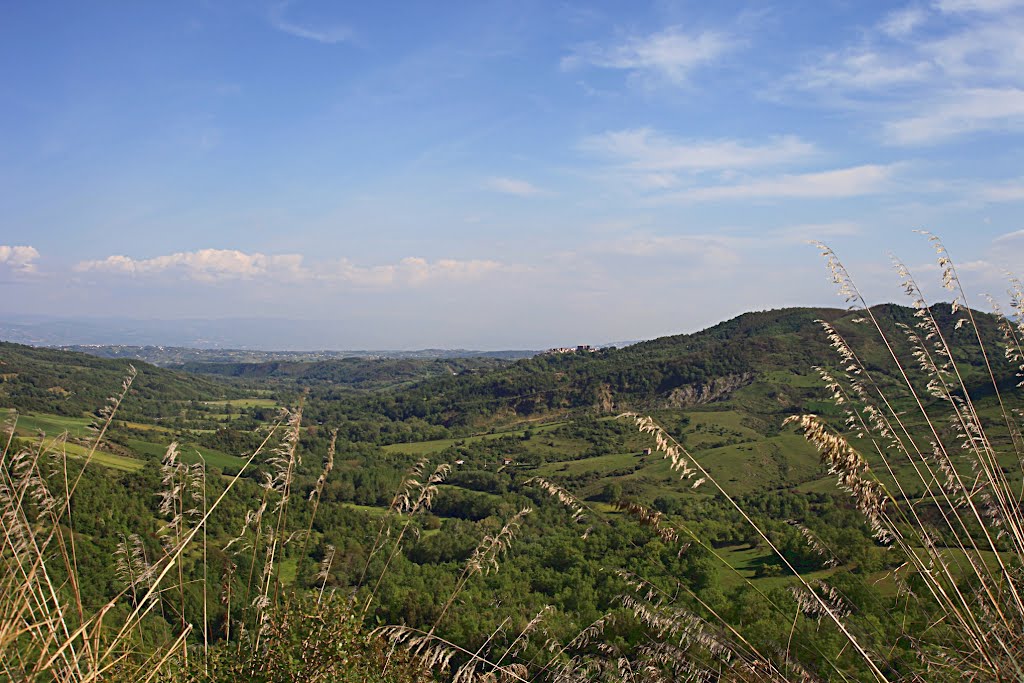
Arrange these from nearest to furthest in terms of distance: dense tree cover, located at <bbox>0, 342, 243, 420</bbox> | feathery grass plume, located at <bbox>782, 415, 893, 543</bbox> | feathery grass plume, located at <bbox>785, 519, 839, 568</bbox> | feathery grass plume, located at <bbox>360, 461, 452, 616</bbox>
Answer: feathery grass plume, located at <bbox>782, 415, 893, 543</bbox>
feathery grass plume, located at <bbox>785, 519, 839, 568</bbox>
feathery grass plume, located at <bbox>360, 461, 452, 616</bbox>
dense tree cover, located at <bbox>0, 342, 243, 420</bbox>

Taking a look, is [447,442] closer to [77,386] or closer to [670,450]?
[77,386]

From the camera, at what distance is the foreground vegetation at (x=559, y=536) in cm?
338

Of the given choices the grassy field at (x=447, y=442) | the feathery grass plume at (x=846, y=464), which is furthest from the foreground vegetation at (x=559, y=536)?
the grassy field at (x=447, y=442)

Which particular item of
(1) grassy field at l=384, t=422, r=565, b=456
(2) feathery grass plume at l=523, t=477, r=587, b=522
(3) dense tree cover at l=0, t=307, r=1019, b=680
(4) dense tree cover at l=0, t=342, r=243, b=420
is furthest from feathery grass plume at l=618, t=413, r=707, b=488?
(1) grassy field at l=384, t=422, r=565, b=456

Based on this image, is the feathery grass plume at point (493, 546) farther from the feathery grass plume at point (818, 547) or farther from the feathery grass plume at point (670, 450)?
the feathery grass plume at point (818, 547)

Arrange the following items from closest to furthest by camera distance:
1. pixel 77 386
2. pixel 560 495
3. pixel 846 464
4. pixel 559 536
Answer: pixel 846 464 → pixel 560 495 → pixel 559 536 → pixel 77 386

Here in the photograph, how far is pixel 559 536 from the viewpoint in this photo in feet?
142

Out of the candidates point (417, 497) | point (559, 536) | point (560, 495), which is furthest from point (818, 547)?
point (559, 536)

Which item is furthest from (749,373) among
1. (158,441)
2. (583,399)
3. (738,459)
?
(158,441)

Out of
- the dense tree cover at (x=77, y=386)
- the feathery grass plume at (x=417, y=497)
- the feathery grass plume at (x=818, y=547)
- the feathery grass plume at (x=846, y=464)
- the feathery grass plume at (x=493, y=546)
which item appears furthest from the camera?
the dense tree cover at (x=77, y=386)

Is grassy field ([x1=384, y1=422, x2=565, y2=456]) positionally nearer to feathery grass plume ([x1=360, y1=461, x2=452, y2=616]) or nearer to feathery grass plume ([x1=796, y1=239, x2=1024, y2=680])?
feathery grass plume ([x1=360, y1=461, x2=452, y2=616])

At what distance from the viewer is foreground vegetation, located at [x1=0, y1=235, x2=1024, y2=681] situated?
3.38 metres

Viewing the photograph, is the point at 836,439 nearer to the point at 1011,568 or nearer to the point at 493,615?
the point at 1011,568

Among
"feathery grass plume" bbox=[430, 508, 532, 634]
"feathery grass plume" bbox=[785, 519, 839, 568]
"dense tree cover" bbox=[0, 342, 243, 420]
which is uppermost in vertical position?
"feathery grass plume" bbox=[785, 519, 839, 568]
